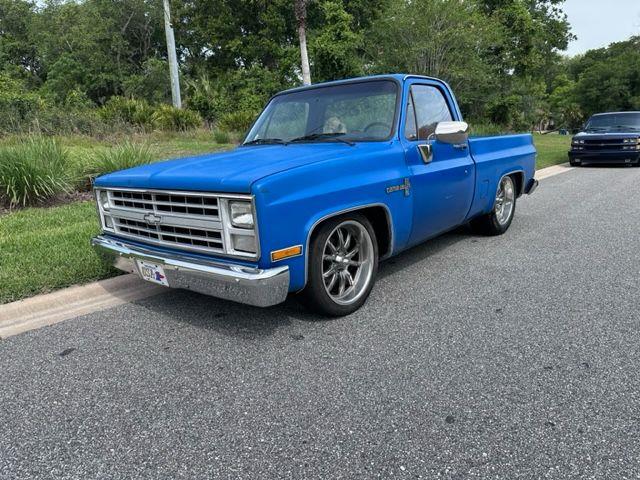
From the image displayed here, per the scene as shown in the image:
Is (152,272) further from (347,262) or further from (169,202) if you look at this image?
(347,262)

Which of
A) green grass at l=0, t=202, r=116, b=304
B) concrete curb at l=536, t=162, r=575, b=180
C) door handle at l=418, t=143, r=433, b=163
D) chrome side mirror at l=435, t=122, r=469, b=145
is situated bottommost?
concrete curb at l=536, t=162, r=575, b=180

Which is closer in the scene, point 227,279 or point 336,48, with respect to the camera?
point 227,279

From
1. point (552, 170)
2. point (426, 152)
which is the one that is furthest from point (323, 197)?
point (552, 170)

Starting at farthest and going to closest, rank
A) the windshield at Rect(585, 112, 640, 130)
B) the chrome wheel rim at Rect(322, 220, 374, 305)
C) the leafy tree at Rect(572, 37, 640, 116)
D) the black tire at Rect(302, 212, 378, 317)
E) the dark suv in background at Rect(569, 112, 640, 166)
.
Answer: the leafy tree at Rect(572, 37, 640, 116) < the windshield at Rect(585, 112, 640, 130) < the dark suv in background at Rect(569, 112, 640, 166) < the chrome wheel rim at Rect(322, 220, 374, 305) < the black tire at Rect(302, 212, 378, 317)

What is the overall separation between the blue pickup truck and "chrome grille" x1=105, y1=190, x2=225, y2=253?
10 millimetres

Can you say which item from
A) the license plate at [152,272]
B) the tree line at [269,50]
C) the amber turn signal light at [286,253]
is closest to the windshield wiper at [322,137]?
the amber turn signal light at [286,253]

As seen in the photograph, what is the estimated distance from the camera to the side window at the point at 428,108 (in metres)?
4.52

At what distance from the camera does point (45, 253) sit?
4.98 metres

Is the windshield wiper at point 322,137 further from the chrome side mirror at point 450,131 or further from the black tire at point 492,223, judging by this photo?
the black tire at point 492,223

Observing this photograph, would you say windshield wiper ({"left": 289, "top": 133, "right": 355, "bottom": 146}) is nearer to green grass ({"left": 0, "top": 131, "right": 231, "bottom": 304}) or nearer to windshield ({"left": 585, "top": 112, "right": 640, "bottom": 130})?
green grass ({"left": 0, "top": 131, "right": 231, "bottom": 304})

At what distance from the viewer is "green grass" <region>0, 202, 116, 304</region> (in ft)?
13.9

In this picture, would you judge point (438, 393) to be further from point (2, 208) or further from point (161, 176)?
point (2, 208)

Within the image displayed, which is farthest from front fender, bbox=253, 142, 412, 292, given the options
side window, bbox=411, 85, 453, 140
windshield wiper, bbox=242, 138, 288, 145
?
windshield wiper, bbox=242, 138, 288, 145

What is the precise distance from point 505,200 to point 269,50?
26881mm
